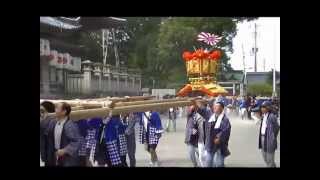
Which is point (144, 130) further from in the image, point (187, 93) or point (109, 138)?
point (187, 93)

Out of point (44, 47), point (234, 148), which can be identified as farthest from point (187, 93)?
point (44, 47)

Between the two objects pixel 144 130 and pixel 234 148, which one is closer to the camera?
pixel 234 148

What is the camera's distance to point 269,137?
7.59m

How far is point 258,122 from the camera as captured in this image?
301 inches

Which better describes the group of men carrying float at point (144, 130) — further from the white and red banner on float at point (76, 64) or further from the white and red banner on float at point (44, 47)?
the white and red banner on float at point (44, 47)

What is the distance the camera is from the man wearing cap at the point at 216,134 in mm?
7621

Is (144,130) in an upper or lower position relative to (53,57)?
lower

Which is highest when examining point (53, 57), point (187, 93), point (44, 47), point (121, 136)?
point (44, 47)

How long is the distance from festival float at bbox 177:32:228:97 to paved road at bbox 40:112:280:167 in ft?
1.11

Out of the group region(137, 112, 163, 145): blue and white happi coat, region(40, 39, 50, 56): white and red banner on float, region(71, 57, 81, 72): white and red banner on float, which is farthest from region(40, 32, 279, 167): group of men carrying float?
region(40, 39, 50, 56): white and red banner on float

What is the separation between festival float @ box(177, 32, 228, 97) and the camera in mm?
Answer: 7664

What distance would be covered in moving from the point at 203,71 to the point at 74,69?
138 centimetres

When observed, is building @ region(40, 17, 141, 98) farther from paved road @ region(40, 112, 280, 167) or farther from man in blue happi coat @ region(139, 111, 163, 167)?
paved road @ region(40, 112, 280, 167)
